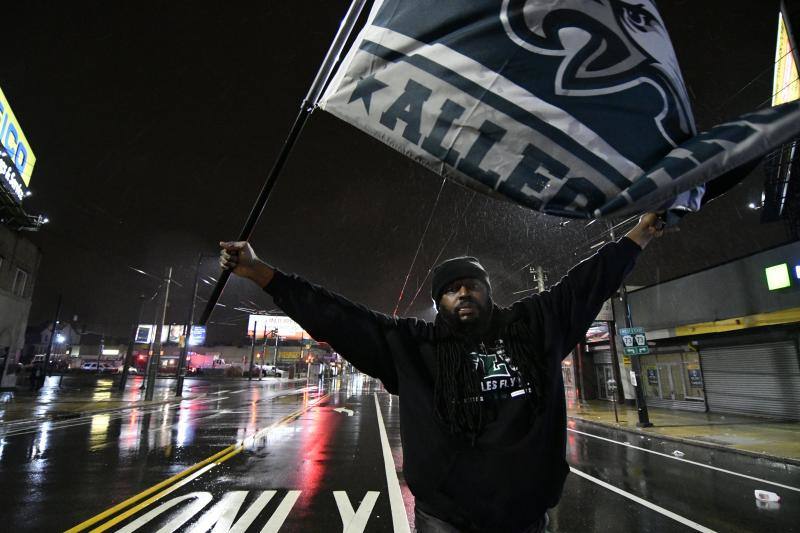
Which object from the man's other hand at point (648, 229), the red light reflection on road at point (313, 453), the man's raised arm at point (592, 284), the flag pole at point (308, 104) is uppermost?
the flag pole at point (308, 104)

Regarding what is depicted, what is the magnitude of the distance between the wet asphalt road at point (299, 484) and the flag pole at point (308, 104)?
14.4ft

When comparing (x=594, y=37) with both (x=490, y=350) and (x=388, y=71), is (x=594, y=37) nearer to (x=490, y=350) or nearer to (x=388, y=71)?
(x=388, y=71)

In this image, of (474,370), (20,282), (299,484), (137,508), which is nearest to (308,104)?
(474,370)

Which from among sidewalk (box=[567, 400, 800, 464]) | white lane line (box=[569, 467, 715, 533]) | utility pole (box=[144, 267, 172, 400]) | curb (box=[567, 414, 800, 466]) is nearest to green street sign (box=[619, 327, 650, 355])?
sidewalk (box=[567, 400, 800, 464])

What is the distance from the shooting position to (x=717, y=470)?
8.38 m

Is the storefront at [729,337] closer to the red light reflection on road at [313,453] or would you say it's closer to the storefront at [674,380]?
the storefront at [674,380]

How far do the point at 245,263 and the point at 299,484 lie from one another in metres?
6.30

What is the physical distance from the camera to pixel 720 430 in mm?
13250

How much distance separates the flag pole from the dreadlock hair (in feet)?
3.80

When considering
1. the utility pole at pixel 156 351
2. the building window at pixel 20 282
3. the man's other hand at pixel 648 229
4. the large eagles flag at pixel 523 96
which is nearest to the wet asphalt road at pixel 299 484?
the man's other hand at pixel 648 229

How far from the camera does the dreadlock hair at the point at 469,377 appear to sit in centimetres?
180

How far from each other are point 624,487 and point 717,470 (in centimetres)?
293

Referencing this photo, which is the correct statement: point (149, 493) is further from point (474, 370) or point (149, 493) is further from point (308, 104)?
point (308, 104)

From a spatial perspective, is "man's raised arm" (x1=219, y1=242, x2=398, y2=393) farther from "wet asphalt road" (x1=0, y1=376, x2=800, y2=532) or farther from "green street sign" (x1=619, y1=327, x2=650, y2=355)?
"green street sign" (x1=619, y1=327, x2=650, y2=355)
